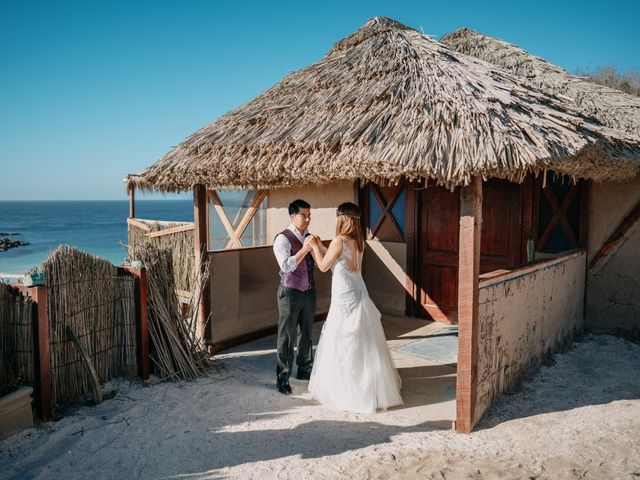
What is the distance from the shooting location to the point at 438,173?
3.57 meters

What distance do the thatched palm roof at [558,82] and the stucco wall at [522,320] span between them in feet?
6.34

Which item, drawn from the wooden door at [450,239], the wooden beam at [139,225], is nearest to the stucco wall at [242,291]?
the wooden door at [450,239]

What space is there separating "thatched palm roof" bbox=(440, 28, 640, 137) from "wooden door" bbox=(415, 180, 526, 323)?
1.47m

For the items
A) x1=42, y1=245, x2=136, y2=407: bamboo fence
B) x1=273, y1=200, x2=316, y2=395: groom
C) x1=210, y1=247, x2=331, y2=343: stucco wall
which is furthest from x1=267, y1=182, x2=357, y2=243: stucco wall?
x1=42, y1=245, x2=136, y2=407: bamboo fence

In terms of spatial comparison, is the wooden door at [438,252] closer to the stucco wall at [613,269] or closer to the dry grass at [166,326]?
the stucco wall at [613,269]

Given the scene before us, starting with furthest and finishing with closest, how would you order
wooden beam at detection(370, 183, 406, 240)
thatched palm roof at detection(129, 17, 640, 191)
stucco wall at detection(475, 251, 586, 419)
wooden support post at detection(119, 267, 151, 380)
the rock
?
the rock, wooden beam at detection(370, 183, 406, 240), wooden support post at detection(119, 267, 151, 380), stucco wall at detection(475, 251, 586, 419), thatched palm roof at detection(129, 17, 640, 191)

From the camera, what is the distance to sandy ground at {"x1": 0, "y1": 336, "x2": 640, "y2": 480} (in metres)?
3.26

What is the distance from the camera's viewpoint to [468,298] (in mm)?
3684

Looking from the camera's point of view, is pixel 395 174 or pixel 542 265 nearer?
pixel 395 174

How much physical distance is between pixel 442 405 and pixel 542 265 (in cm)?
181

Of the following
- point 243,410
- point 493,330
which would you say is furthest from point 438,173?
point 243,410

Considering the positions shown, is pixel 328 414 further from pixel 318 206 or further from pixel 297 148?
pixel 318 206

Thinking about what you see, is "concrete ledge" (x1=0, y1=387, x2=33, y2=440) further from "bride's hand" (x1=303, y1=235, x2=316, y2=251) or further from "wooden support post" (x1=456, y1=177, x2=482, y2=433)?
"wooden support post" (x1=456, y1=177, x2=482, y2=433)

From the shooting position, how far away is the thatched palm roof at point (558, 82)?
21.0ft
